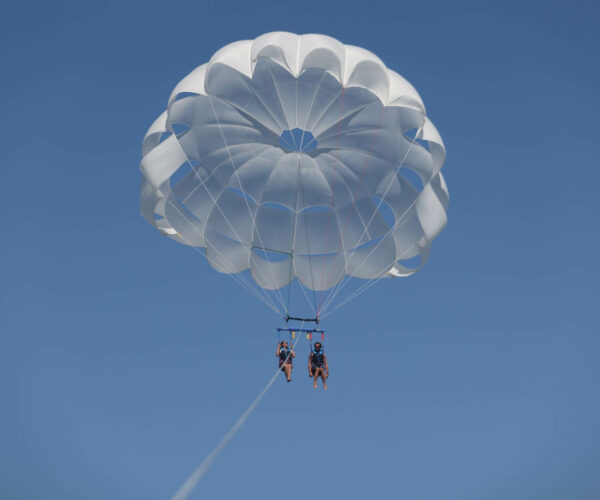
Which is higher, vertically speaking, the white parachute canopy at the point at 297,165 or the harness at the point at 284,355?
the white parachute canopy at the point at 297,165

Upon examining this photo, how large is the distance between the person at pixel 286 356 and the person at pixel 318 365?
496 mm

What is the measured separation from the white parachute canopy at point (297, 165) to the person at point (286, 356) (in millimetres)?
1943

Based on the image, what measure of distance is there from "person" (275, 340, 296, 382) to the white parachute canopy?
1.94 m

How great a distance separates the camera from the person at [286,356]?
17.0 m

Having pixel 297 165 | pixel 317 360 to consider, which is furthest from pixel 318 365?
pixel 297 165

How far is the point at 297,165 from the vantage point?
19156 mm

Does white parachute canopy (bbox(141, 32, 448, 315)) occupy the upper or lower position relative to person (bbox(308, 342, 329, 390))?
upper

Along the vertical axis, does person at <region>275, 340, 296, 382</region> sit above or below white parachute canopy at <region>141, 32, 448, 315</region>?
below

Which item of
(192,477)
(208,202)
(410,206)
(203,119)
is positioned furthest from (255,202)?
(192,477)

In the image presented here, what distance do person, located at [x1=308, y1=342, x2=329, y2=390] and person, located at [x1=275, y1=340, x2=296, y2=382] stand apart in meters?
0.50

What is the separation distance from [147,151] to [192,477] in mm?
12022

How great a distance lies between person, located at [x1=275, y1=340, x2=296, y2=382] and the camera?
17.0 metres

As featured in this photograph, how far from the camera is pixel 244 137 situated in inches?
730

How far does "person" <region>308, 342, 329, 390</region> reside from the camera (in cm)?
1719
